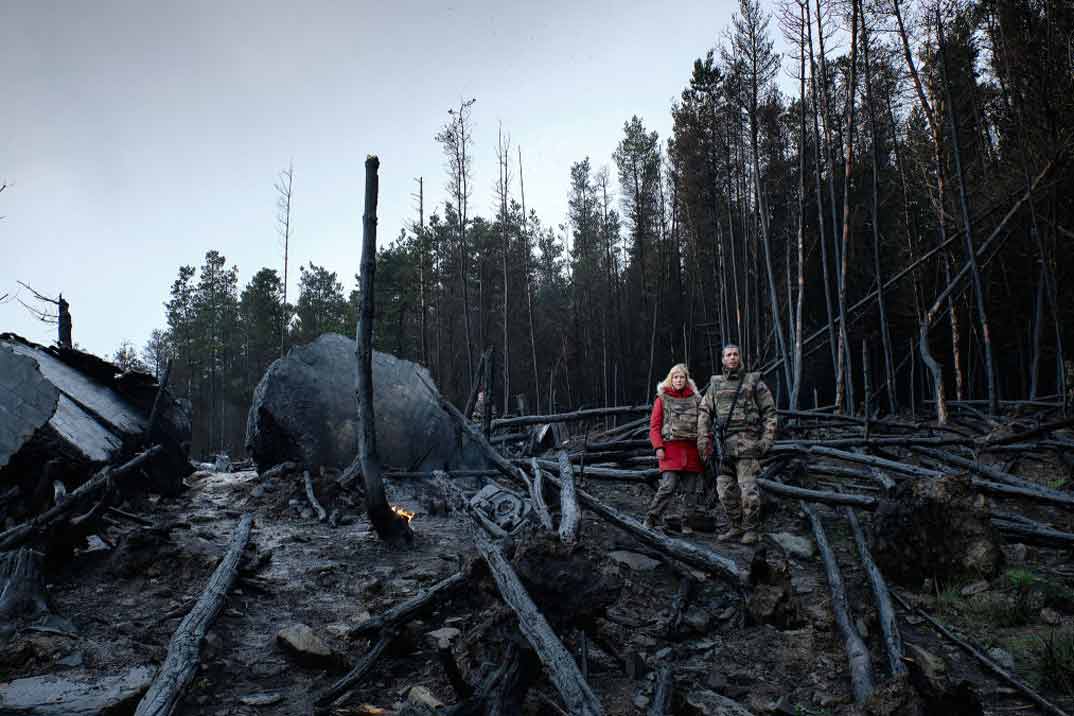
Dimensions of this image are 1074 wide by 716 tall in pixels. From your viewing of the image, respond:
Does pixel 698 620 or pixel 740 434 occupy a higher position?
pixel 740 434

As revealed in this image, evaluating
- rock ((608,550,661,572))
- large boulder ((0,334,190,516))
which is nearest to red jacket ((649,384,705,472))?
rock ((608,550,661,572))

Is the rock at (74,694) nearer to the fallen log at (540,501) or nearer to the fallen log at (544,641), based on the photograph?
the fallen log at (544,641)

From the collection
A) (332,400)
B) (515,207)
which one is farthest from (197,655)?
(515,207)

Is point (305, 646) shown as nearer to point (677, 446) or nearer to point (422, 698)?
point (422, 698)

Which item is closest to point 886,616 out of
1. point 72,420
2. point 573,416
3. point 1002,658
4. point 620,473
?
point 1002,658

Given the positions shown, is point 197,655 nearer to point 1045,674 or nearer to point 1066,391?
point 1045,674

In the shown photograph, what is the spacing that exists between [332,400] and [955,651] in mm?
8698

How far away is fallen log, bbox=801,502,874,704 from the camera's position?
2.68 meters

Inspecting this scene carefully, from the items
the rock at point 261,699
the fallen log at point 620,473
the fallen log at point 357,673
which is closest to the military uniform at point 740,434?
the fallen log at point 620,473

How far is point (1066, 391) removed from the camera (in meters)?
8.66

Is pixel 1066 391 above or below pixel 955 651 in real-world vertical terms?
above

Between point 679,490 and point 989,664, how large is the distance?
3.61 meters

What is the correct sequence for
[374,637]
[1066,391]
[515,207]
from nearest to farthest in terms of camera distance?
1. [374,637]
2. [1066,391]
3. [515,207]

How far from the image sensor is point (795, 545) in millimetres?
5453
